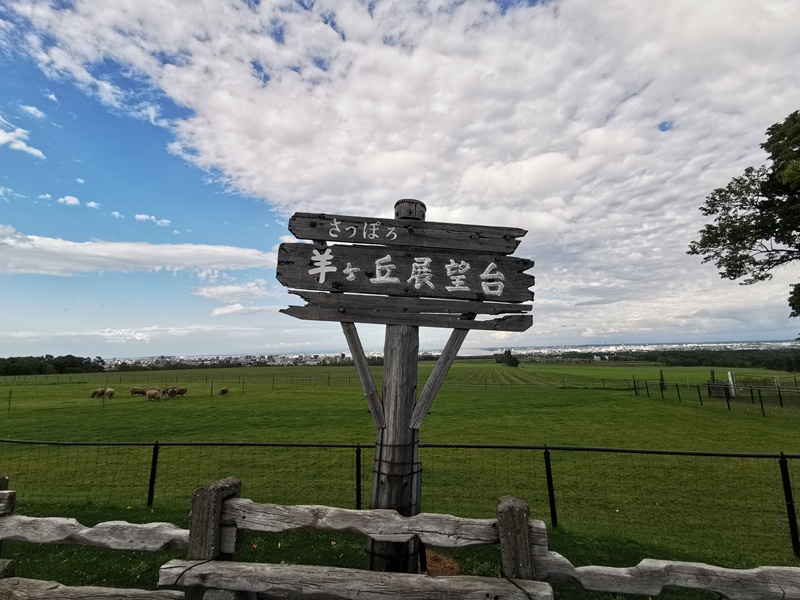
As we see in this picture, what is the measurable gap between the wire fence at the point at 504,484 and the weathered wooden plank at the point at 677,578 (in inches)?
99.1

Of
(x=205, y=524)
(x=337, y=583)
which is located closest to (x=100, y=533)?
(x=205, y=524)

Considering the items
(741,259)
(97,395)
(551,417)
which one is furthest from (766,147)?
(97,395)

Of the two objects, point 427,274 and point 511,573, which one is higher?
point 427,274

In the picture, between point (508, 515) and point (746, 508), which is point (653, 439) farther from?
point (508, 515)

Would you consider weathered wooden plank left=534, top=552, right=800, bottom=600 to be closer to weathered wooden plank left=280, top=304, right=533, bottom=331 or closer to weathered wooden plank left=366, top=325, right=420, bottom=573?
weathered wooden plank left=366, top=325, right=420, bottom=573

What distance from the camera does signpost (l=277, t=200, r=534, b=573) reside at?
413 centimetres

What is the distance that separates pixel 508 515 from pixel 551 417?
65.7 ft

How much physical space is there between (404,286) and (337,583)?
105 inches

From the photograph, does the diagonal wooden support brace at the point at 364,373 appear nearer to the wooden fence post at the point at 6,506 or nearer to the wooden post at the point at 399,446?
the wooden post at the point at 399,446

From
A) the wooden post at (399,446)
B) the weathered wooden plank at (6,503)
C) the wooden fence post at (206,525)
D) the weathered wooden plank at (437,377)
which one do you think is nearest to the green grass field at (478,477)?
the weathered wooden plank at (6,503)

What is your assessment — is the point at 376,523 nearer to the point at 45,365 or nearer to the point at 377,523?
the point at 377,523

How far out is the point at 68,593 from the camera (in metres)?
2.98

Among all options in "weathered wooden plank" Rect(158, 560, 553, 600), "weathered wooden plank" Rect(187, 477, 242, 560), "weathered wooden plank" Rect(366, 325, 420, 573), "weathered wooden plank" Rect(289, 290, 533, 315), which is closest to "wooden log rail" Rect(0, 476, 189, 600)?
"weathered wooden plank" Rect(187, 477, 242, 560)

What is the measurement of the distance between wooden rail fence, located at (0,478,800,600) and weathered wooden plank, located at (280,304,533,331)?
1742 mm
